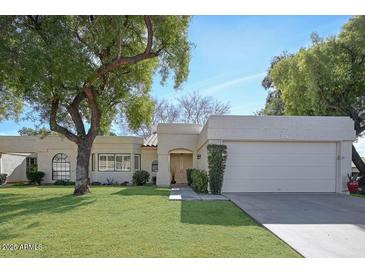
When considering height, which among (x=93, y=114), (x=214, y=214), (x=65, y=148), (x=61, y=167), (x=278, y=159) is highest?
(x=93, y=114)

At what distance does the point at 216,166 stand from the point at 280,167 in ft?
10.3

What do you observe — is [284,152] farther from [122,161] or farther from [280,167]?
[122,161]

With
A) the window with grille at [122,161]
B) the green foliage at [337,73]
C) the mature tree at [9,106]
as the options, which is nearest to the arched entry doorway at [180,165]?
the window with grille at [122,161]

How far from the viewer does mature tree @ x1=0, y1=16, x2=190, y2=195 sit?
12.0m

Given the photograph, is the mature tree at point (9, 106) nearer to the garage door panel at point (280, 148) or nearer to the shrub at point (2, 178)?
the shrub at point (2, 178)

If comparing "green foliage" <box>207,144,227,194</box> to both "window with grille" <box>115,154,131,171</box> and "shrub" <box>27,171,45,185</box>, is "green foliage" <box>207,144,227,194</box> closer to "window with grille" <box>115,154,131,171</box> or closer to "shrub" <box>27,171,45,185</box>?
"window with grille" <box>115,154,131,171</box>

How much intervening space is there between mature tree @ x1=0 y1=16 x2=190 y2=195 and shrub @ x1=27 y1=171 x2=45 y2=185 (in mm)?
7422

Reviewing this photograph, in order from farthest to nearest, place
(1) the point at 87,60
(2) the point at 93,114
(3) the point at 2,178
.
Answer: (3) the point at 2,178, (2) the point at 93,114, (1) the point at 87,60

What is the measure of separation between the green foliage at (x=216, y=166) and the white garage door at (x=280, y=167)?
645mm

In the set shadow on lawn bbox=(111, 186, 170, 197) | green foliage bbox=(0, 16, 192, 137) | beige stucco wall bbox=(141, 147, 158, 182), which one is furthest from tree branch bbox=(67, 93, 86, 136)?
beige stucco wall bbox=(141, 147, 158, 182)

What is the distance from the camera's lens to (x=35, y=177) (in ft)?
81.7

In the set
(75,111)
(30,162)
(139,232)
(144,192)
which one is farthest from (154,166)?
(139,232)

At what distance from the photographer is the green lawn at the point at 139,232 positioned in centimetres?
593
